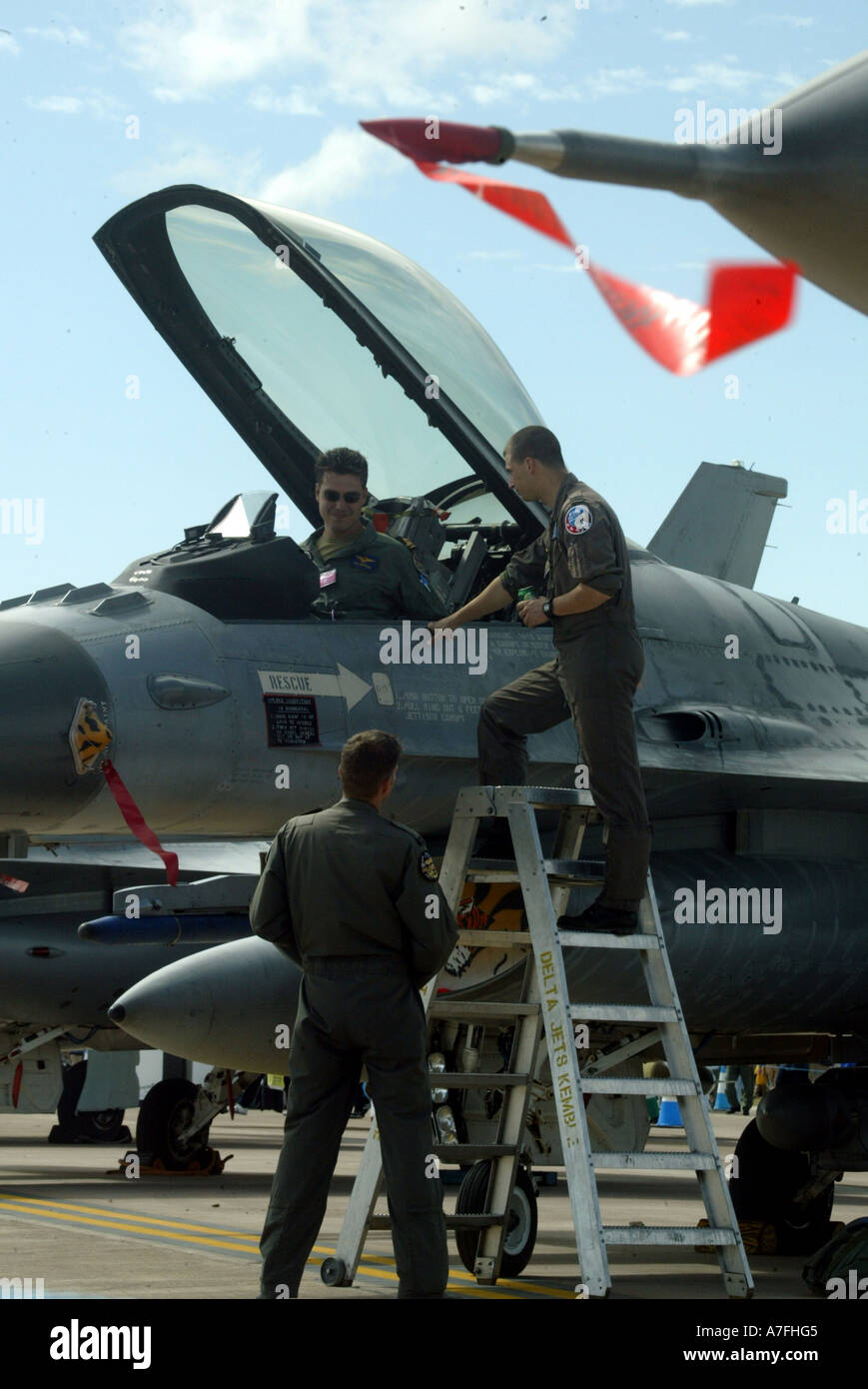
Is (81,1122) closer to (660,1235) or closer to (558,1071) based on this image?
(558,1071)

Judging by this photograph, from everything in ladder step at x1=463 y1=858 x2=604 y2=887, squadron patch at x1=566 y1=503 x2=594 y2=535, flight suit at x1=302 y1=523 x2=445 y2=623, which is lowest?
ladder step at x1=463 y1=858 x2=604 y2=887

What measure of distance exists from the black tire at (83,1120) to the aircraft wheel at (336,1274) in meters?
13.6

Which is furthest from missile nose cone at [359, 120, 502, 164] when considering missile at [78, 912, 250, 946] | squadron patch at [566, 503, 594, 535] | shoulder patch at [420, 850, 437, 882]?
missile at [78, 912, 250, 946]

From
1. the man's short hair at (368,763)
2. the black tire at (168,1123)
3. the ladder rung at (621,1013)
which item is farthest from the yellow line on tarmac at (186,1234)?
the black tire at (168,1123)

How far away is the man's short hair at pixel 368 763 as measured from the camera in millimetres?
5156

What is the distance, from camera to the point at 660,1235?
5.20 m

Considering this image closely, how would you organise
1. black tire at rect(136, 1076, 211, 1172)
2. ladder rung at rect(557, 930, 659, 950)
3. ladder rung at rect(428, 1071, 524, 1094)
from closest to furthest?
ladder rung at rect(557, 930, 659, 950) < ladder rung at rect(428, 1071, 524, 1094) < black tire at rect(136, 1076, 211, 1172)

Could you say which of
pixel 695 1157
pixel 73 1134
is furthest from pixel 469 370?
pixel 73 1134

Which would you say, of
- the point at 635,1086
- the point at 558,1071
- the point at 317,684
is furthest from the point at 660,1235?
the point at 317,684

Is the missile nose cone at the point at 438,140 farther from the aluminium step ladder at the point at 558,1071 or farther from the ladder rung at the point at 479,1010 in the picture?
the ladder rung at the point at 479,1010

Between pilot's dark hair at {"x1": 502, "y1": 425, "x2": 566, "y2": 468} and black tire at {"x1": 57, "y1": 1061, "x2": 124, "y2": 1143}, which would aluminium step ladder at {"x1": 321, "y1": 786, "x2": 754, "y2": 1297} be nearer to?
pilot's dark hair at {"x1": 502, "y1": 425, "x2": 566, "y2": 468}

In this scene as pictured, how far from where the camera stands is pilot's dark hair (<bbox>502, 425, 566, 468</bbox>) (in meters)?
6.01

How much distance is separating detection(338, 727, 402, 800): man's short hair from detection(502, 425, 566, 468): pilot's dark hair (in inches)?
54.5

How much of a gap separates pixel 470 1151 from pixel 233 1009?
1.97 m
